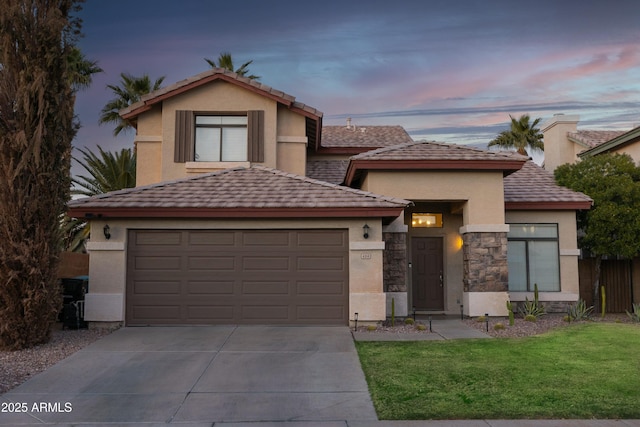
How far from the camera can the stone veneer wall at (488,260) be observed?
14156mm

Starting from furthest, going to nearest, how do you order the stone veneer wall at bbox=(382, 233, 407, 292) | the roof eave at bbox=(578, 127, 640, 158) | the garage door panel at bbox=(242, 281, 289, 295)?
the roof eave at bbox=(578, 127, 640, 158)
the stone veneer wall at bbox=(382, 233, 407, 292)
the garage door panel at bbox=(242, 281, 289, 295)

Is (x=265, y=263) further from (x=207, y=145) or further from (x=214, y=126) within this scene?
(x=214, y=126)

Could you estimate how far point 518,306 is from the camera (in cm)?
1557

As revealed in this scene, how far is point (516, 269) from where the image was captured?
52.0 feet

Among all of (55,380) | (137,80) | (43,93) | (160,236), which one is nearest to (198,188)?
(160,236)

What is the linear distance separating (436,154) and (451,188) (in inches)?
39.2

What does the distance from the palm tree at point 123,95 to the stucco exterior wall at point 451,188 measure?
18.8 meters

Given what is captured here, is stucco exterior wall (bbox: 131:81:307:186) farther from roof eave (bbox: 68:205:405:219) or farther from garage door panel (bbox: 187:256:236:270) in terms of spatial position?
garage door panel (bbox: 187:256:236:270)

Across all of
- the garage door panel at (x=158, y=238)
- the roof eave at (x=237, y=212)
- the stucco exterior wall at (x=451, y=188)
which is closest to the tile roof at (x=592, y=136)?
A: the stucco exterior wall at (x=451, y=188)

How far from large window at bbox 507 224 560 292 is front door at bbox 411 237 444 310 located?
2069 mm

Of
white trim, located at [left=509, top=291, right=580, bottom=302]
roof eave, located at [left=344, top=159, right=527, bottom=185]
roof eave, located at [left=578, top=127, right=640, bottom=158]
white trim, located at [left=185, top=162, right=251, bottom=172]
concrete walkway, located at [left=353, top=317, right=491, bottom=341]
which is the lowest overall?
concrete walkway, located at [left=353, top=317, right=491, bottom=341]

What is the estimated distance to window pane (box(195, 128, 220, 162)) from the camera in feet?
53.7

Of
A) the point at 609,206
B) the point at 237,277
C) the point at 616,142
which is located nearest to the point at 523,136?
the point at 616,142

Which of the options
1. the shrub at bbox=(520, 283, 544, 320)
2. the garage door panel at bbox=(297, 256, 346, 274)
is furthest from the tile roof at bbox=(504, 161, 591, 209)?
the garage door panel at bbox=(297, 256, 346, 274)
